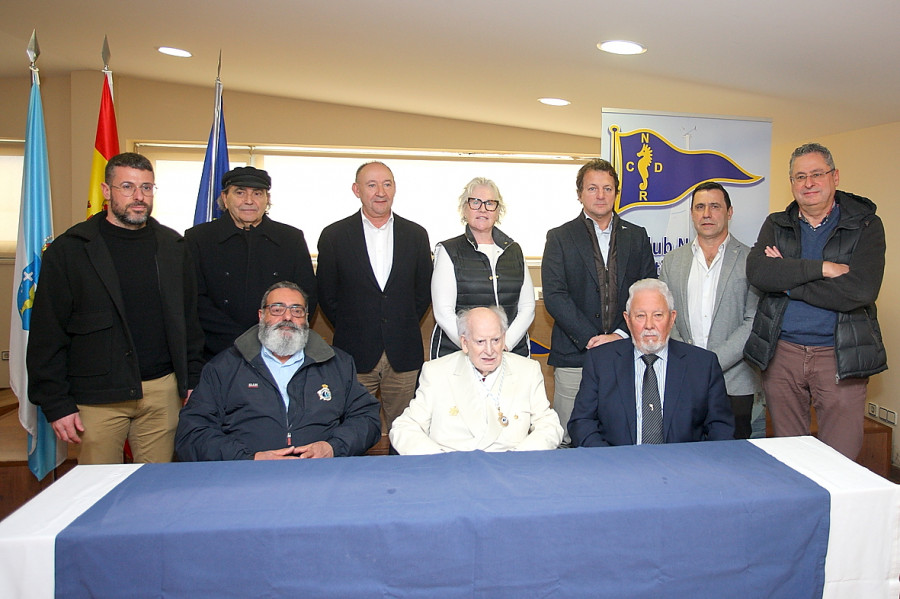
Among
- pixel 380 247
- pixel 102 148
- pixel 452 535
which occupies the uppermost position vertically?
pixel 102 148

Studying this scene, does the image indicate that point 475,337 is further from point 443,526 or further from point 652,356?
point 443,526

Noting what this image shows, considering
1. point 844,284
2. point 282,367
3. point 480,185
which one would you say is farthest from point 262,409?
point 844,284

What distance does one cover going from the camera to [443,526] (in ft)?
4.57

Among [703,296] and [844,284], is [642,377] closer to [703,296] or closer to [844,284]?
[703,296]

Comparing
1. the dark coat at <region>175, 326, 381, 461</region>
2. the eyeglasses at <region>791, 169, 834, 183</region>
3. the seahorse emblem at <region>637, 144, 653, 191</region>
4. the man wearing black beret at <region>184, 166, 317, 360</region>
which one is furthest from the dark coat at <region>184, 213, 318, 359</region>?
the eyeglasses at <region>791, 169, 834, 183</region>

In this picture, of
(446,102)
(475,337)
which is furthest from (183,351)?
(446,102)

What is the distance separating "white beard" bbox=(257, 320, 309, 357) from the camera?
2400 mm

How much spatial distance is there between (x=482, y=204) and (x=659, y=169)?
122cm

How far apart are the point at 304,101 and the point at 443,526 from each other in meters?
5.34

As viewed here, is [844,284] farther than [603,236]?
No

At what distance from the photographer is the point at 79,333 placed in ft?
7.77

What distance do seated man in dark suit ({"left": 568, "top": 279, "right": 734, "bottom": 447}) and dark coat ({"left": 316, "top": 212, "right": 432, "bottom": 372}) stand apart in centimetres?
93

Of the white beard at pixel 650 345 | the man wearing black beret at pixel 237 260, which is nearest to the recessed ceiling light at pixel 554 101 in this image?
the man wearing black beret at pixel 237 260

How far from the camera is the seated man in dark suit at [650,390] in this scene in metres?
2.26
